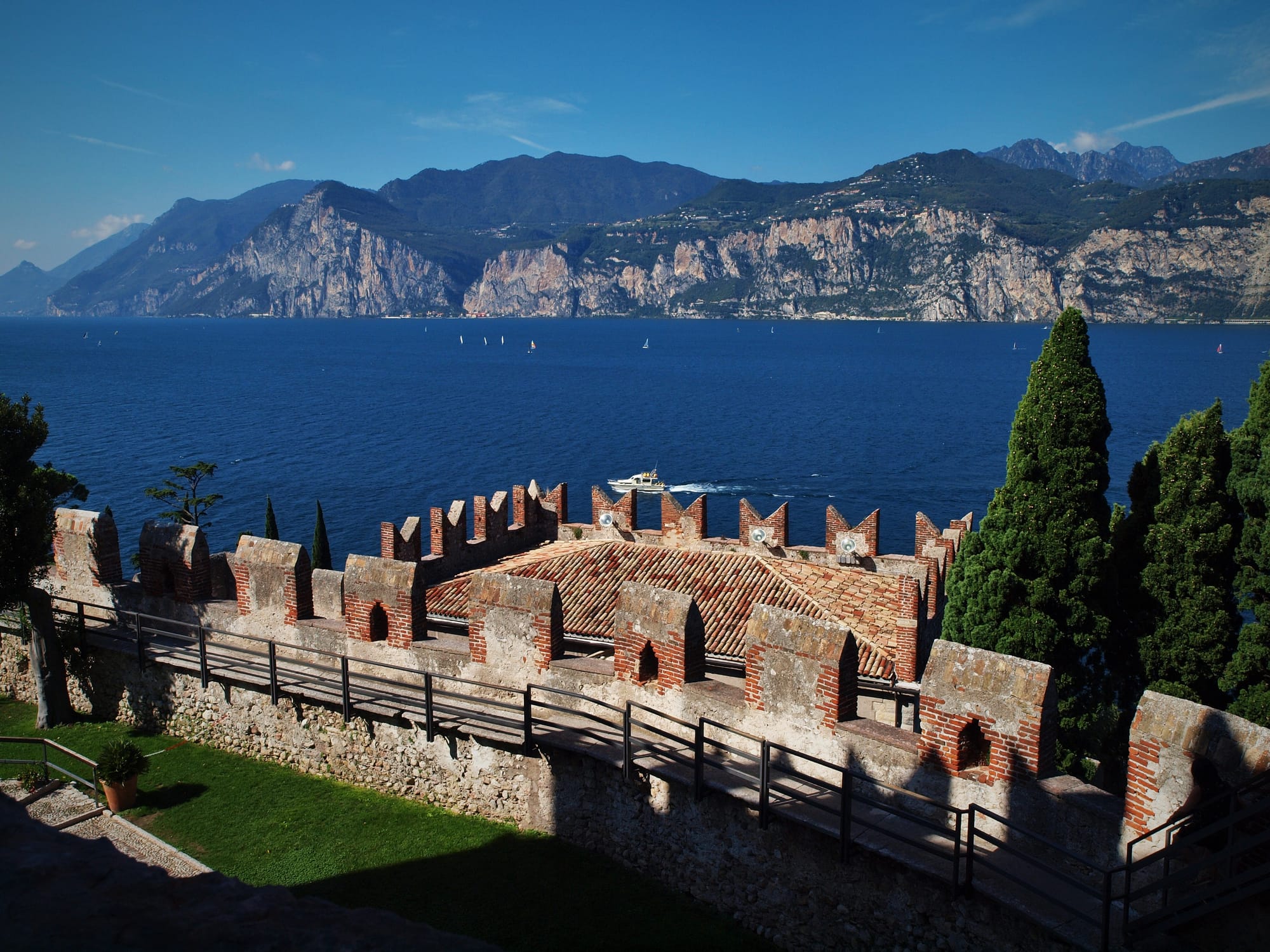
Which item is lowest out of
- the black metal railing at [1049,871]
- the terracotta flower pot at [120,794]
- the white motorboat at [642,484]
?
the white motorboat at [642,484]

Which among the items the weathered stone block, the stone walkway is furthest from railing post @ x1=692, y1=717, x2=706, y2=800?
the stone walkway

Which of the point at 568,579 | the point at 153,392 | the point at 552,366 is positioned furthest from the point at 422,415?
the point at 568,579

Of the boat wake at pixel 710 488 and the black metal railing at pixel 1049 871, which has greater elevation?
the black metal railing at pixel 1049 871

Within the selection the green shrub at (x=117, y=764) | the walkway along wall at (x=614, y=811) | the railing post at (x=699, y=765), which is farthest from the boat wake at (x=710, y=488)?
the railing post at (x=699, y=765)

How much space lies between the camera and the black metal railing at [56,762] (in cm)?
1234

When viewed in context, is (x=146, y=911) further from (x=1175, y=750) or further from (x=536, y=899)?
(x=536, y=899)

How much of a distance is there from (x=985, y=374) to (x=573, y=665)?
142861 mm

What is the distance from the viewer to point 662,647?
10273mm

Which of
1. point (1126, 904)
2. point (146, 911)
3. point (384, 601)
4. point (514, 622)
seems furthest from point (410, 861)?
point (146, 911)

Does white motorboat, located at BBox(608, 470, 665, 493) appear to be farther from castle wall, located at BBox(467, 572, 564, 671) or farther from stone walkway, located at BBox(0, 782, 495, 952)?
stone walkway, located at BBox(0, 782, 495, 952)

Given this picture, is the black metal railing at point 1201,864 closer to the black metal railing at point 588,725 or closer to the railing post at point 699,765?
the black metal railing at point 588,725

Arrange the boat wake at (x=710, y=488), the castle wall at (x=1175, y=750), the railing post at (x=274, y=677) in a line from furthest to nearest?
the boat wake at (x=710, y=488) → the railing post at (x=274, y=677) → the castle wall at (x=1175, y=750)

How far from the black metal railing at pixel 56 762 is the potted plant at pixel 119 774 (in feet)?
0.97

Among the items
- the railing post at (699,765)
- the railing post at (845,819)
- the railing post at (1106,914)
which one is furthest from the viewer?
the railing post at (699,765)
